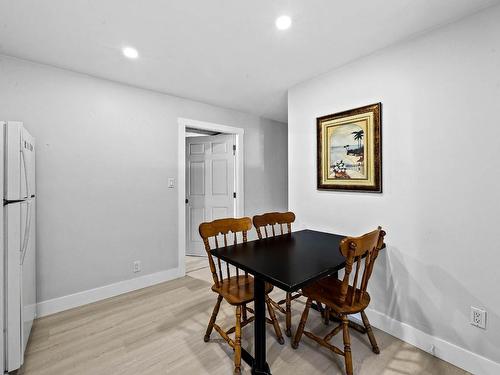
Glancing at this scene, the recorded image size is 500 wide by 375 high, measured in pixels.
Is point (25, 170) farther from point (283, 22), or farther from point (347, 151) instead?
point (347, 151)

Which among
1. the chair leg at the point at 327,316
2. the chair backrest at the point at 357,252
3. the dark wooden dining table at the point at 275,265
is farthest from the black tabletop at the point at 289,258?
the chair leg at the point at 327,316

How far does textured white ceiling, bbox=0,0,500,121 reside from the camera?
1.54 meters

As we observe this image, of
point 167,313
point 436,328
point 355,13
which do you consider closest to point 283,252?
point 436,328

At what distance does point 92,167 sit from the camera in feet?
8.21

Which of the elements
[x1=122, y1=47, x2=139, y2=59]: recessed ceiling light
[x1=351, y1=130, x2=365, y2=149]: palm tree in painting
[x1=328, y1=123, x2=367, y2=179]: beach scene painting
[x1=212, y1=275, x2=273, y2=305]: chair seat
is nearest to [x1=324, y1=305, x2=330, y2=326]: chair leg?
[x1=212, y1=275, x2=273, y2=305]: chair seat

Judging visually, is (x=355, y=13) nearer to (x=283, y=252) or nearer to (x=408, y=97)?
(x=408, y=97)

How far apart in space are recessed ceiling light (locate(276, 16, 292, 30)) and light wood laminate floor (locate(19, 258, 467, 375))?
240cm

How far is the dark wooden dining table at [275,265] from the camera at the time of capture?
1.32 metres

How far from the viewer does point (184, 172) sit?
10.5 feet

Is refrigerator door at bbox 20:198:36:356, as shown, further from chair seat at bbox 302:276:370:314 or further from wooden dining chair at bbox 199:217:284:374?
chair seat at bbox 302:276:370:314

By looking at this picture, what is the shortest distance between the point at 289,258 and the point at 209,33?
1.79 meters

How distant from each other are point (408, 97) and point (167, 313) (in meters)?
2.85

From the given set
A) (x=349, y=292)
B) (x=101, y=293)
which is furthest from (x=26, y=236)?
→ (x=349, y=292)

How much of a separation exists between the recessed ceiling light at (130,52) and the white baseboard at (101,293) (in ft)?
7.80
